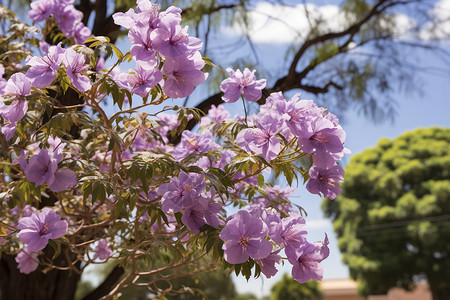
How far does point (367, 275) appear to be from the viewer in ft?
44.4

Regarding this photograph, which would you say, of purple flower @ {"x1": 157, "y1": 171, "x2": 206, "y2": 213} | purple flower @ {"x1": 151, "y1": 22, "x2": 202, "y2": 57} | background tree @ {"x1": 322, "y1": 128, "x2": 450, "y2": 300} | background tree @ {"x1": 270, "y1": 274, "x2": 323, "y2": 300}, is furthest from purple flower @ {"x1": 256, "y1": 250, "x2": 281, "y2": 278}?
background tree @ {"x1": 270, "y1": 274, "x2": 323, "y2": 300}

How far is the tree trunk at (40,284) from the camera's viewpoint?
3250 millimetres

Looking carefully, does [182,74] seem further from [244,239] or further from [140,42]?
[244,239]

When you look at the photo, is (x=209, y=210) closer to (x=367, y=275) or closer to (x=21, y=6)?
(x=21, y=6)

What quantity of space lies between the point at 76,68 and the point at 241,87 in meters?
0.60

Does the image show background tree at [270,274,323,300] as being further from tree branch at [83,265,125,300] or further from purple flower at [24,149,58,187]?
purple flower at [24,149,58,187]

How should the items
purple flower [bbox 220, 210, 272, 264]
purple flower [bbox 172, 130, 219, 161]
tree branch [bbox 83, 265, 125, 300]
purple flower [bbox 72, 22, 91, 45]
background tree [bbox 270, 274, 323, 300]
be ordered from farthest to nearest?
1. background tree [bbox 270, 274, 323, 300]
2. purple flower [bbox 72, 22, 91, 45]
3. tree branch [bbox 83, 265, 125, 300]
4. purple flower [bbox 172, 130, 219, 161]
5. purple flower [bbox 220, 210, 272, 264]

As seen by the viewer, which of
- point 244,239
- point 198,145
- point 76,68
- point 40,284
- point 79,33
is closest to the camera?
point 244,239

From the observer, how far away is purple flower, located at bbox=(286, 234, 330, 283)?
163cm

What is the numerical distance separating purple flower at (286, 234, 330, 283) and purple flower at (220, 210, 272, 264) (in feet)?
0.53

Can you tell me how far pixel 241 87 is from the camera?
6.36 feet

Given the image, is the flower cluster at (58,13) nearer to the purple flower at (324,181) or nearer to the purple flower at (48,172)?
the purple flower at (48,172)

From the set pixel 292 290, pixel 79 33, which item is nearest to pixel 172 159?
pixel 79 33

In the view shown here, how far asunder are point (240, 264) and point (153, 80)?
66cm
